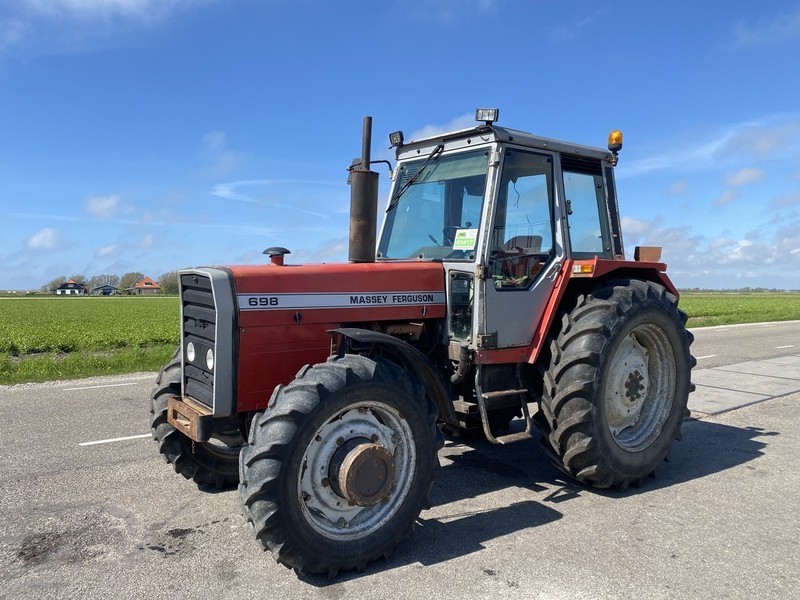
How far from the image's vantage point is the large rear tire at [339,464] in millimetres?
3166

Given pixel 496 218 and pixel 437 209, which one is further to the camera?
pixel 437 209

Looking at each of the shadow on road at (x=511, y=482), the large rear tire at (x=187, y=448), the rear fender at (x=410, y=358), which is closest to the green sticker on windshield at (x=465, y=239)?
the rear fender at (x=410, y=358)

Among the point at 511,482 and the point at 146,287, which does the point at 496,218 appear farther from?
the point at 146,287

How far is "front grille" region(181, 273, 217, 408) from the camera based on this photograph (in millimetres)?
3793

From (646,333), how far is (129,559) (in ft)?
13.6

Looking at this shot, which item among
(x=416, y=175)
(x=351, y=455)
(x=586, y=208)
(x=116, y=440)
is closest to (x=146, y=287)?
(x=116, y=440)

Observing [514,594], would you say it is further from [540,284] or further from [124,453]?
[124,453]

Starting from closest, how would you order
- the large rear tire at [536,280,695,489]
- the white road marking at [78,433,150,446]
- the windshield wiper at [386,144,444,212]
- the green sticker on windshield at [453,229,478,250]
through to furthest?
the large rear tire at [536,280,695,489]
the green sticker on windshield at [453,229,478,250]
the windshield wiper at [386,144,444,212]
the white road marking at [78,433,150,446]

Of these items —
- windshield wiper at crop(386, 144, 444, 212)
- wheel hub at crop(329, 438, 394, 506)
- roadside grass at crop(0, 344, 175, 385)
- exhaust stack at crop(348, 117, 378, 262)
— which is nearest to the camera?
wheel hub at crop(329, 438, 394, 506)

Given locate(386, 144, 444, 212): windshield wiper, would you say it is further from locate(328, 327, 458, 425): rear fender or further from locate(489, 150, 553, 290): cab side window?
locate(328, 327, 458, 425): rear fender

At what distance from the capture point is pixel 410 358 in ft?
12.9

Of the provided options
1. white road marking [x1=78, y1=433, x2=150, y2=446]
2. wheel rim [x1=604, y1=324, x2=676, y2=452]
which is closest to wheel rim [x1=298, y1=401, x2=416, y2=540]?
wheel rim [x1=604, y1=324, x2=676, y2=452]

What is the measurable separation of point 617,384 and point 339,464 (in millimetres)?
2528

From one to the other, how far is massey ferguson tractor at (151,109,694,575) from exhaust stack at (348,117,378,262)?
12 mm
